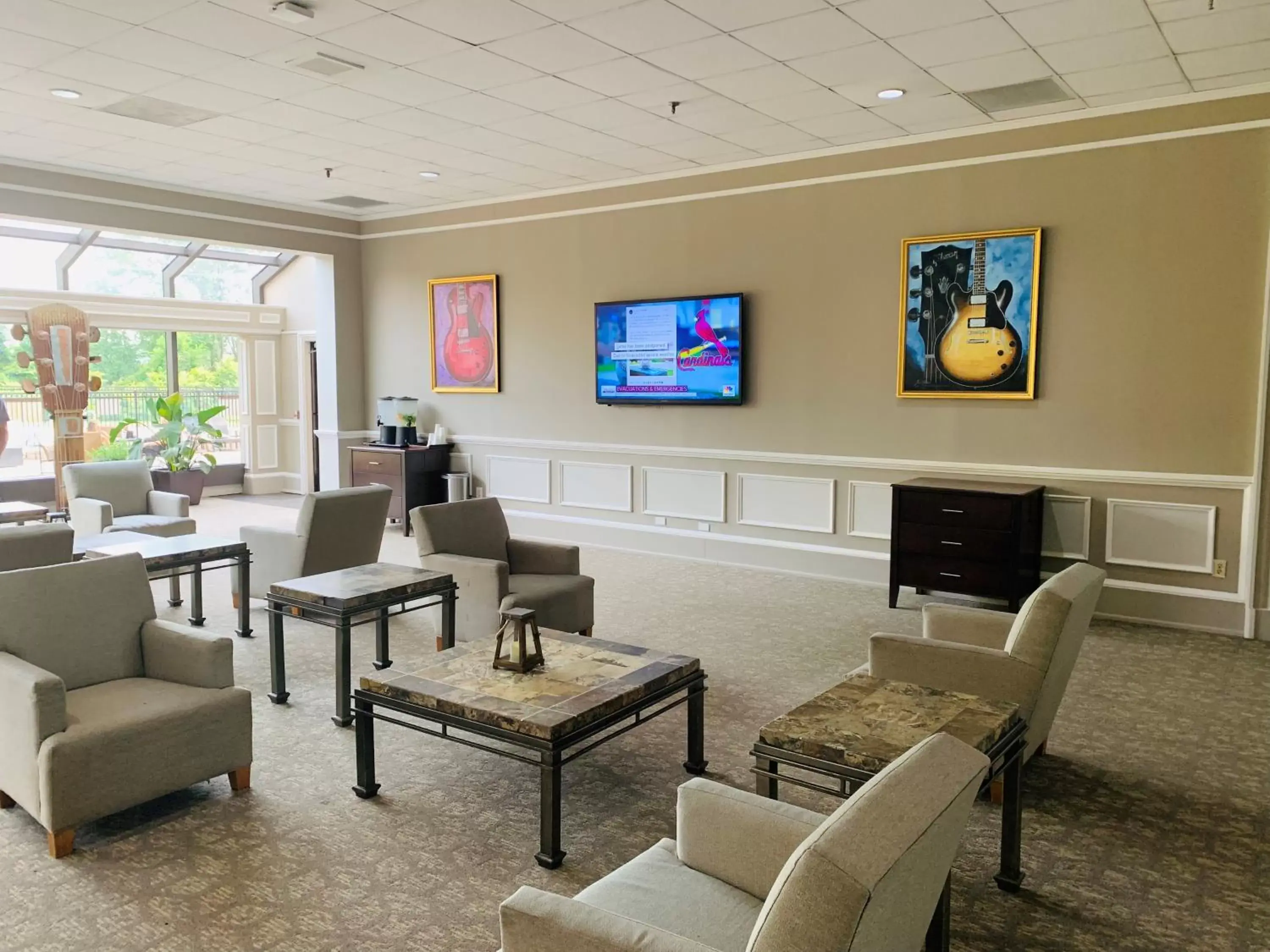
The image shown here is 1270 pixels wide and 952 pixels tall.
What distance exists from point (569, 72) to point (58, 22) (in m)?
2.39

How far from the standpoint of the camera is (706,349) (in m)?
7.30

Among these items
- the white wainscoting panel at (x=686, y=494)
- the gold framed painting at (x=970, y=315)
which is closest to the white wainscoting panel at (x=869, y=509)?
the gold framed painting at (x=970, y=315)

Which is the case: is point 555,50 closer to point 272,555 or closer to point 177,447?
point 272,555

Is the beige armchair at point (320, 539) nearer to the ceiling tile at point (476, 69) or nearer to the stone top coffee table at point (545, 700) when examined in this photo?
the stone top coffee table at point (545, 700)

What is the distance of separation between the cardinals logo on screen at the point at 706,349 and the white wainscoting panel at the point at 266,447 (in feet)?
22.5

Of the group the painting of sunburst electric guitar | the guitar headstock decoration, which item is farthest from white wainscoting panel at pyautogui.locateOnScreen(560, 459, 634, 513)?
the guitar headstock decoration

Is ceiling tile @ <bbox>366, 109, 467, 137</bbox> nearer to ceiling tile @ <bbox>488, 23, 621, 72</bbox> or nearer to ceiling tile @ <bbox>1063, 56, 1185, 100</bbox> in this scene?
ceiling tile @ <bbox>488, 23, 621, 72</bbox>

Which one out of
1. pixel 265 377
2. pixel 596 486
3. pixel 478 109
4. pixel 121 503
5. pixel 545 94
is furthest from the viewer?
pixel 265 377

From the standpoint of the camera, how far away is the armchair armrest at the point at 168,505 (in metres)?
6.99

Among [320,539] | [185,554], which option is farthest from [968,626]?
[185,554]

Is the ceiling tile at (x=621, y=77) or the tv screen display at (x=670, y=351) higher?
the ceiling tile at (x=621, y=77)

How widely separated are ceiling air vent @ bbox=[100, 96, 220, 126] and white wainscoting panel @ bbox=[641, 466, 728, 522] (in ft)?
13.4

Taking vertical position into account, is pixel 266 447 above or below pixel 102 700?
above

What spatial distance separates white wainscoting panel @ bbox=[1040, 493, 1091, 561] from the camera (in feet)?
19.1
